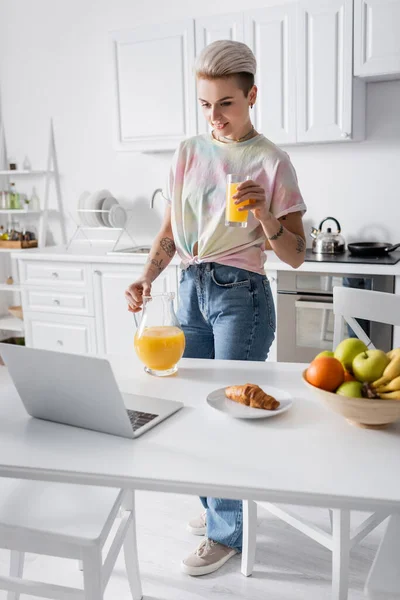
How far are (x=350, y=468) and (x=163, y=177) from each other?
306 cm

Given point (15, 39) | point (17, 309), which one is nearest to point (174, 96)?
point (15, 39)

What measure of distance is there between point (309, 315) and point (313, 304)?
0.20 feet

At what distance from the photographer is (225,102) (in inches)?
61.4

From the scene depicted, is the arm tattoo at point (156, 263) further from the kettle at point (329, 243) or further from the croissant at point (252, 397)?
the kettle at point (329, 243)

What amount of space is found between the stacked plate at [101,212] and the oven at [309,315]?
1224 mm

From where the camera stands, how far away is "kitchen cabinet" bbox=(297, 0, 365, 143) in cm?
281

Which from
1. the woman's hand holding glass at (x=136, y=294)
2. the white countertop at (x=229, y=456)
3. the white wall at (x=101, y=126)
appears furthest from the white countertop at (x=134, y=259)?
the white countertop at (x=229, y=456)

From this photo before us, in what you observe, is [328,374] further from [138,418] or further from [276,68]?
[276,68]

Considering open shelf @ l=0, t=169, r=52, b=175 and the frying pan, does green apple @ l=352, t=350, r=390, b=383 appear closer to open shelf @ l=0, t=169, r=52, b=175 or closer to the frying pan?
the frying pan

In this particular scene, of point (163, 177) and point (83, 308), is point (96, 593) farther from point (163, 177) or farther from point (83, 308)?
point (163, 177)

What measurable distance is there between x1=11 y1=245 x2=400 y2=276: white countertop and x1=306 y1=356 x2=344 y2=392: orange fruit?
171cm

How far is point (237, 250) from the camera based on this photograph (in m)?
1.64

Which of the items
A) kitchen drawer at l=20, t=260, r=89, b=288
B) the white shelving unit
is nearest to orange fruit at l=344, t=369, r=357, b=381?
kitchen drawer at l=20, t=260, r=89, b=288

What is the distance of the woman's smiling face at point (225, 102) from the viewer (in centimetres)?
154
